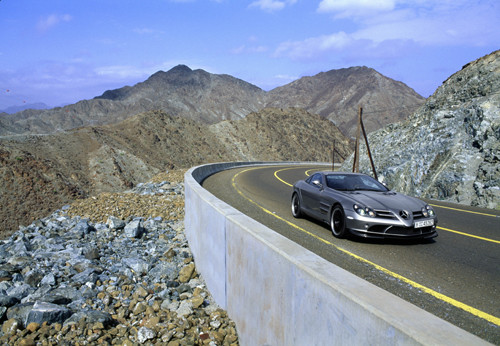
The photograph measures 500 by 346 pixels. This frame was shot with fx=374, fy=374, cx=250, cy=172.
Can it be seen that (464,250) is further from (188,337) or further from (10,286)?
(10,286)

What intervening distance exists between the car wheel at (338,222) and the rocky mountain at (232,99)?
333ft

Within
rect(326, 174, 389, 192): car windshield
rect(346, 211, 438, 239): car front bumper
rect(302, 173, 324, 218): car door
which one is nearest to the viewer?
rect(346, 211, 438, 239): car front bumper

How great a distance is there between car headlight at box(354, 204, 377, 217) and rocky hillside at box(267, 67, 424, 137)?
111893mm

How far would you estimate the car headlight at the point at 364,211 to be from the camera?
6738 millimetres

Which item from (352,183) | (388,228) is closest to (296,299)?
(388,228)

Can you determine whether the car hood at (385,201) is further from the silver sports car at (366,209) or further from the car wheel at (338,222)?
the car wheel at (338,222)

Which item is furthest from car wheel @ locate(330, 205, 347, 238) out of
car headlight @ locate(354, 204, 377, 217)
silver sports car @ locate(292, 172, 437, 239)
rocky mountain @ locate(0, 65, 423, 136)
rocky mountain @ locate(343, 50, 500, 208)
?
rocky mountain @ locate(0, 65, 423, 136)

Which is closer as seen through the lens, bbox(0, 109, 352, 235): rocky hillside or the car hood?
the car hood

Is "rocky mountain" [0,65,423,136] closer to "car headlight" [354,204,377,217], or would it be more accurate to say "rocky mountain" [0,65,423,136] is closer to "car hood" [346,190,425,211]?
"car hood" [346,190,425,211]

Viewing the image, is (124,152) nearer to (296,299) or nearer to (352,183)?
(352,183)

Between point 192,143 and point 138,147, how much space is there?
11.8 meters

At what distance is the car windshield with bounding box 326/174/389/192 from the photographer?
8188 millimetres

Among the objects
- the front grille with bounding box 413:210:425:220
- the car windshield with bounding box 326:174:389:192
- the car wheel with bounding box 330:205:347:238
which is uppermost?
the car windshield with bounding box 326:174:389:192

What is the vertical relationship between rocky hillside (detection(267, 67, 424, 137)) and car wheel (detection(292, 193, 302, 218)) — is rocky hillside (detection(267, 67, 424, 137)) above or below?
above
